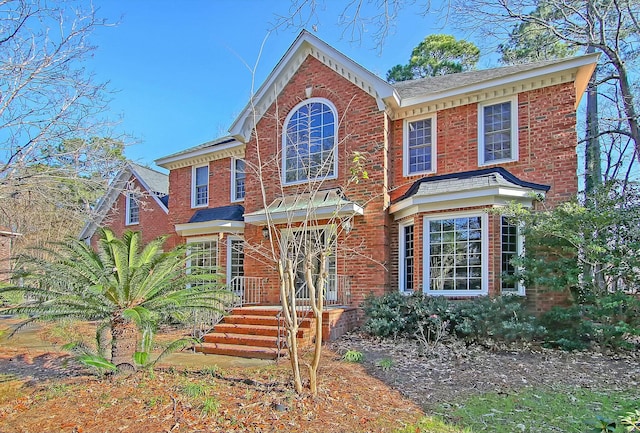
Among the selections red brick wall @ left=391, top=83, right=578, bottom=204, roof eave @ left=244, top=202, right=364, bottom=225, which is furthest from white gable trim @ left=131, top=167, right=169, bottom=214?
red brick wall @ left=391, top=83, right=578, bottom=204

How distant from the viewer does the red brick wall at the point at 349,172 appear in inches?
452

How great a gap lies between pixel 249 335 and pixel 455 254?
5.44 meters

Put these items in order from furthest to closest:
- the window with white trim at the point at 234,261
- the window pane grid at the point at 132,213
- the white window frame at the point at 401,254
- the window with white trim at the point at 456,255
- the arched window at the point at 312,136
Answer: the window pane grid at the point at 132,213, the window with white trim at the point at 234,261, the arched window at the point at 312,136, the white window frame at the point at 401,254, the window with white trim at the point at 456,255

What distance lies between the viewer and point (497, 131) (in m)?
11.2

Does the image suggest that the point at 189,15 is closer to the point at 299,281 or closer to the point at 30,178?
the point at 30,178

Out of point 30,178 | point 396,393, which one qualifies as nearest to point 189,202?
point 30,178

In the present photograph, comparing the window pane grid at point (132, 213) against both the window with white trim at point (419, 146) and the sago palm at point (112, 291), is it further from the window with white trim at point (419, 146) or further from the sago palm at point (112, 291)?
the window with white trim at point (419, 146)

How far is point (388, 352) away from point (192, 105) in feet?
28.7

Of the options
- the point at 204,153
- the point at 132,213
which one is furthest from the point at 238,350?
the point at 132,213

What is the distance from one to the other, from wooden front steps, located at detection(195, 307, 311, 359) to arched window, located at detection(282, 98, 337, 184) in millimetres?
4330

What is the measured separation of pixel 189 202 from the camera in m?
17.1

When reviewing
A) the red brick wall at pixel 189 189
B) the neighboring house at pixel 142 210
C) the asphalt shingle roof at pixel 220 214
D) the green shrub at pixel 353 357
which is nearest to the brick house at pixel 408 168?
the asphalt shingle roof at pixel 220 214

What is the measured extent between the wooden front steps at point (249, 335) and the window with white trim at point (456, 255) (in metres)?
3.60

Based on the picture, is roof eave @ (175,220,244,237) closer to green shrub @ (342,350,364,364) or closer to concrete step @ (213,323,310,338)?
concrete step @ (213,323,310,338)
